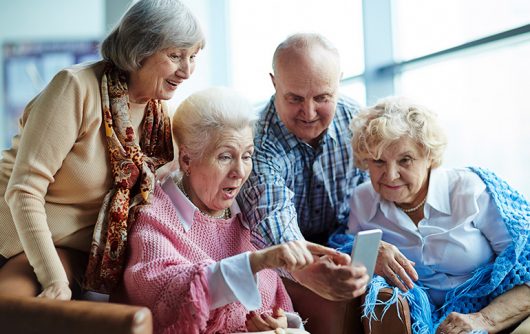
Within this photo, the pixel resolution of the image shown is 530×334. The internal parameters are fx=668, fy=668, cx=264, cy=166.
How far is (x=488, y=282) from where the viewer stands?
7.23 ft

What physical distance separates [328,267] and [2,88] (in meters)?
4.40

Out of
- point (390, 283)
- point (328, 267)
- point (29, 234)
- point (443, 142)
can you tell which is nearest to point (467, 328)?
point (390, 283)

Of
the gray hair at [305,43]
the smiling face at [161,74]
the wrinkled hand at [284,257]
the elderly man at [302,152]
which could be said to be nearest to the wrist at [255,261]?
the wrinkled hand at [284,257]

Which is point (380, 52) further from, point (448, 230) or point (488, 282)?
point (488, 282)

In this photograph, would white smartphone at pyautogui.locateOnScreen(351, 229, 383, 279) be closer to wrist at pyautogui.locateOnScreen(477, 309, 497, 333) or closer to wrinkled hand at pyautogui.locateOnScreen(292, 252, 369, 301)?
wrinkled hand at pyautogui.locateOnScreen(292, 252, 369, 301)

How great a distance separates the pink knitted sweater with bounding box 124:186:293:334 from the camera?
1.81 meters

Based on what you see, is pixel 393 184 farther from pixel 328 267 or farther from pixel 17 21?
pixel 17 21

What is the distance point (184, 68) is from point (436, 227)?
40.2 inches

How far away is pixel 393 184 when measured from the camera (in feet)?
7.75

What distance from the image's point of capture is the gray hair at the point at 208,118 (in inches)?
85.0

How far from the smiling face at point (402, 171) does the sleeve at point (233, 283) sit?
0.76 metres

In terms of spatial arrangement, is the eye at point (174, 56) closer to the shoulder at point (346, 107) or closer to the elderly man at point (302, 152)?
the elderly man at point (302, 152)

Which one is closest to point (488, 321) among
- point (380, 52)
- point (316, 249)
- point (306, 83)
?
point (316, 249)

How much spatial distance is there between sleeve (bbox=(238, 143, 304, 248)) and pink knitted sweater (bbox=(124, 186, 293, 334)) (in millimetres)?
73
